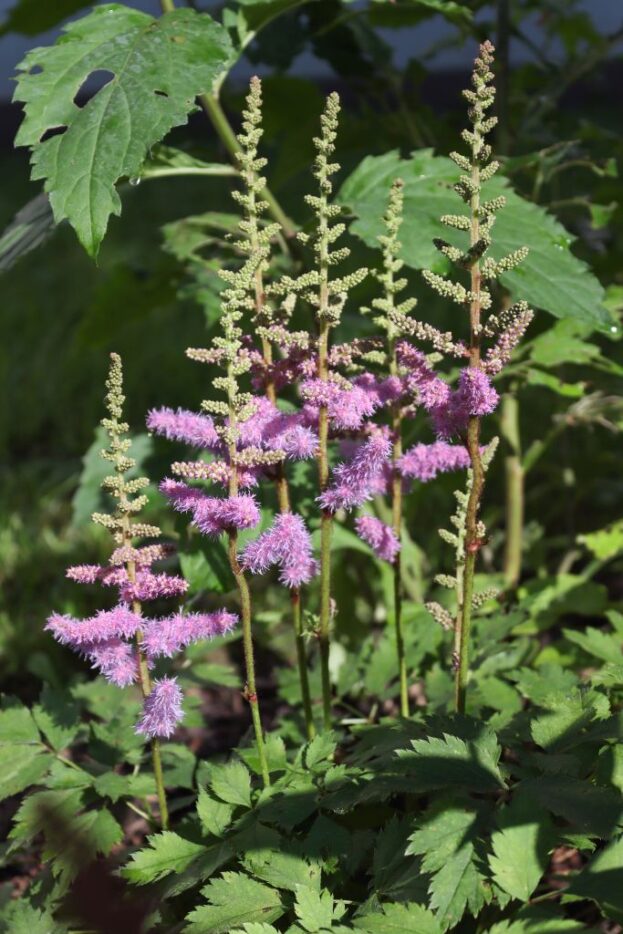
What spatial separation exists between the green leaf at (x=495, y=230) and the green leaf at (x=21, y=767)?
3.17ft

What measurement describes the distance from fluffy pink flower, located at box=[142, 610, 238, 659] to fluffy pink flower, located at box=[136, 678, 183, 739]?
5cm

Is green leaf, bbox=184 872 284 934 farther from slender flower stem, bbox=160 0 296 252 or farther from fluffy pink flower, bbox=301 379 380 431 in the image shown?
slender flower stem, bbox=160 0 296 252

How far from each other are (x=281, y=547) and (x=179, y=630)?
172 millimetres

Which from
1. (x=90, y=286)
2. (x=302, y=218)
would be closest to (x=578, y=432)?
(x=302, y=218)

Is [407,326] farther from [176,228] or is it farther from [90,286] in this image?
[90,286]

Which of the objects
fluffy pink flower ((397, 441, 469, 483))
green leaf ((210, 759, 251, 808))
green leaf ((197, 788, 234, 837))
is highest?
fluffy pink flower ((397, 441, 469, 483))

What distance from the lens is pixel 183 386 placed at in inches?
154

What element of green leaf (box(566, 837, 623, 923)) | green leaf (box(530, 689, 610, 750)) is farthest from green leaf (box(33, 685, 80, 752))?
green leaf (box(566, 837, 623, 923))

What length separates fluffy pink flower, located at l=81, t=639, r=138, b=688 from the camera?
1.32 m

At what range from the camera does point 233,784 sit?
1.37 meters

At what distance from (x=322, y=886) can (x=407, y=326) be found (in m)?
0.78

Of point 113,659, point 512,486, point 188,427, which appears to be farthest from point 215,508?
point 512,486

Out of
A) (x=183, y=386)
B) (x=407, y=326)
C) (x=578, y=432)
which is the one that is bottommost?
(x=578, y=432)

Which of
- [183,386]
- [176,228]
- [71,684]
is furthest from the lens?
[183,386]
